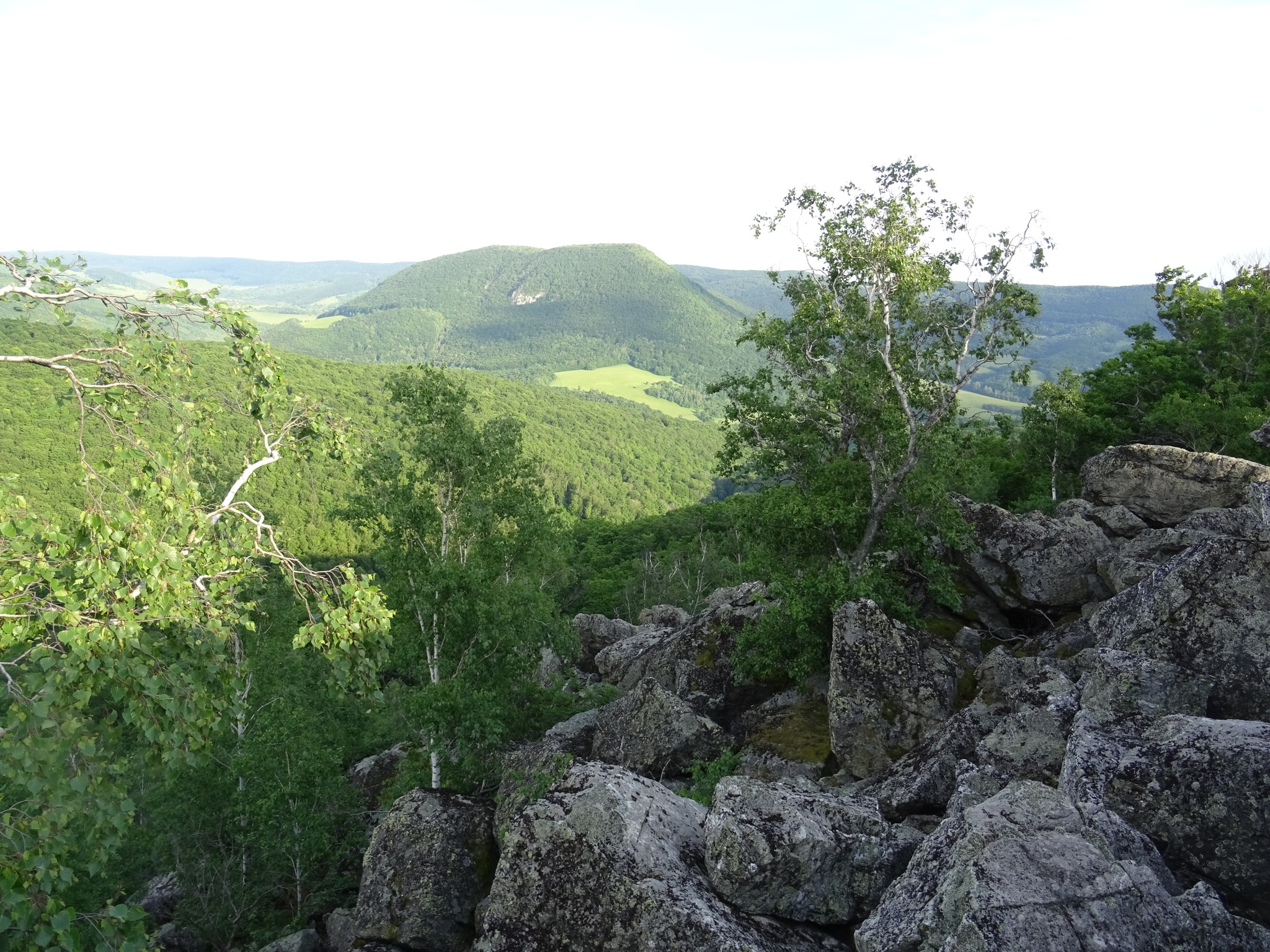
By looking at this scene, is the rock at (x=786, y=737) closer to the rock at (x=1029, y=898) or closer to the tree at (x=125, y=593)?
the rock at (x=1029, y=898)

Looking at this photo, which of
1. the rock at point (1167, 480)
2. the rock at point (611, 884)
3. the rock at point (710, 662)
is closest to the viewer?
the rock at point (611, 884)

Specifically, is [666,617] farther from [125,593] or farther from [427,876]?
[125,593]

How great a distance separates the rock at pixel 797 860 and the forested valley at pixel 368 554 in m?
5.91

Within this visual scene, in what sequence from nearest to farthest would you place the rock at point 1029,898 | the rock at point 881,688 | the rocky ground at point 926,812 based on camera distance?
the rock at point 1029,898 < the rocky ground at point 926,812 < the rock at point 881,688

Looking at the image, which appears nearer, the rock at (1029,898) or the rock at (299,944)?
the rock at (1029,898)

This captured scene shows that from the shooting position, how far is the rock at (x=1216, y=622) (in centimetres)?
1154

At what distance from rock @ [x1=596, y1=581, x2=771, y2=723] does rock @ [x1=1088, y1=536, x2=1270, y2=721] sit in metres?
12.4

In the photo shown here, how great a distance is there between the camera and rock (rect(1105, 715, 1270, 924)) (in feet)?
28.1

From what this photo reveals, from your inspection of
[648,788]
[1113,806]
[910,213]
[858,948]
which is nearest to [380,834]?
[648,788]

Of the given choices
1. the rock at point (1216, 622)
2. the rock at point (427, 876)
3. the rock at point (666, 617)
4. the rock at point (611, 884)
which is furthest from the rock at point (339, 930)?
the rock at point (666, 617)

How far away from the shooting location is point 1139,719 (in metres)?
11.0

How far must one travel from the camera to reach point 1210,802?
8945 mm

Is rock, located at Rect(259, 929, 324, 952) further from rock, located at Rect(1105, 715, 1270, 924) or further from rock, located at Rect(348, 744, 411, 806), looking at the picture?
rock, located at Rect(1105, 715, 1270, 924)

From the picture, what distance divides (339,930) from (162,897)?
11.2 m
